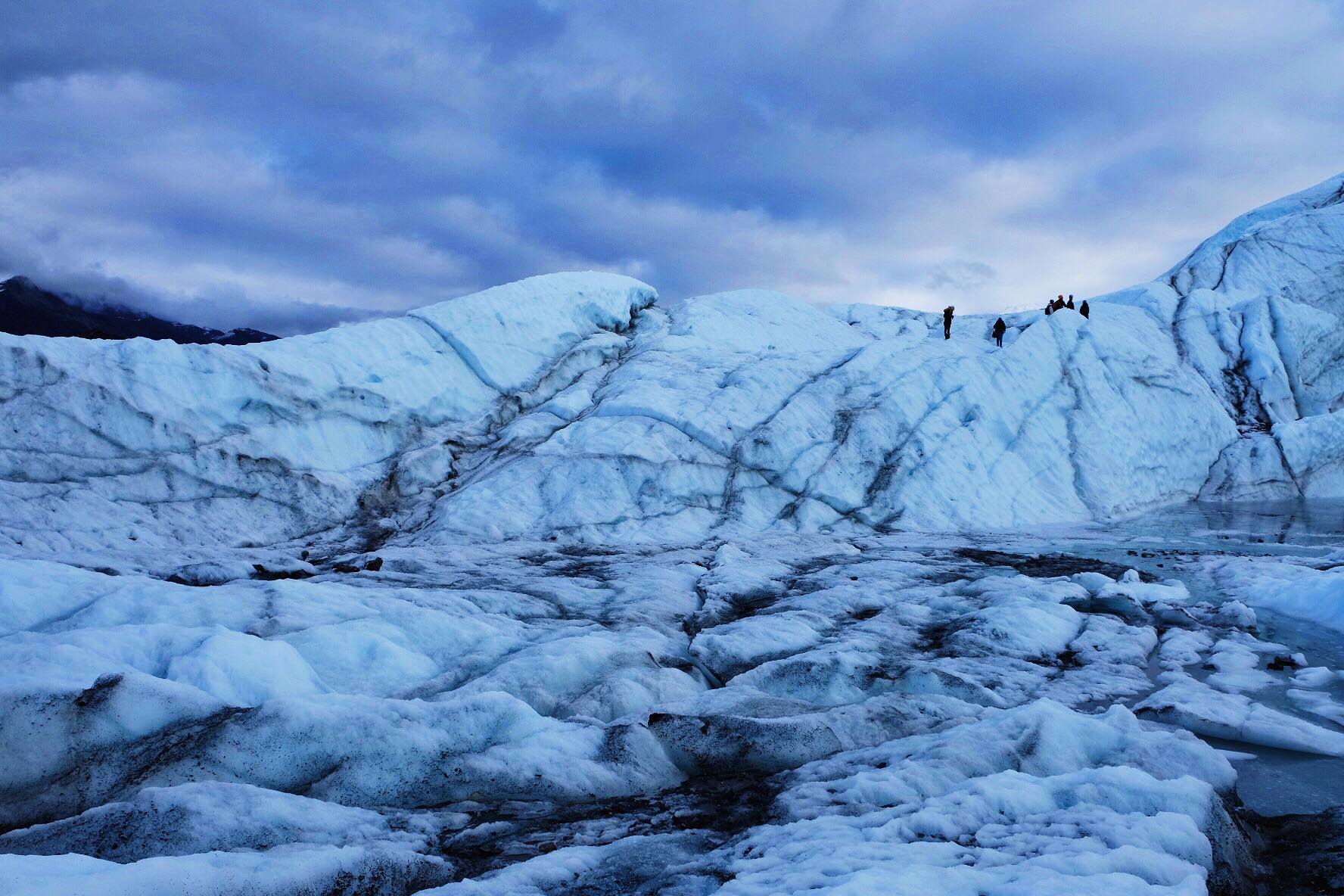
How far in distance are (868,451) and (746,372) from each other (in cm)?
418

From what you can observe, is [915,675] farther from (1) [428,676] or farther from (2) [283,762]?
(2) [283,762]

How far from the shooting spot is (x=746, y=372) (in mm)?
20891

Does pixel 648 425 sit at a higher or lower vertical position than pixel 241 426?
higher

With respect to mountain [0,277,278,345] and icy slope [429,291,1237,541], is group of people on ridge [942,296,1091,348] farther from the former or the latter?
mountain [0,277,278,345]

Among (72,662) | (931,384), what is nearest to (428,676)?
(72,662)

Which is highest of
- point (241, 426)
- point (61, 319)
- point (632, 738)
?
point (61, 319)

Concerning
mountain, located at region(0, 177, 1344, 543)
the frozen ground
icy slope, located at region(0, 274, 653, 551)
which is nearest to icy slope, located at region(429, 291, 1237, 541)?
mountain, located at region(0, 177, 1344, 543)

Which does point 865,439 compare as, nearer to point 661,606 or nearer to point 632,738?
point 661,606

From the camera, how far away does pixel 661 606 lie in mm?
9953

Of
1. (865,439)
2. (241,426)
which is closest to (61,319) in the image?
A: (241,426)

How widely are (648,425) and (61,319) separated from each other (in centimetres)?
9082

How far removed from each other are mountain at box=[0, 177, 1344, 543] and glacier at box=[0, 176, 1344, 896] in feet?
0.34

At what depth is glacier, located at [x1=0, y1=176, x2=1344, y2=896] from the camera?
4.41m

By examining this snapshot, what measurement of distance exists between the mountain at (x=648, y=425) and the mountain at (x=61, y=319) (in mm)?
57472
